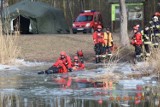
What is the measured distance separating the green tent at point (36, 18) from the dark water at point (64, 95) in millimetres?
25189

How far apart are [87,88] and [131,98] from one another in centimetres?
214

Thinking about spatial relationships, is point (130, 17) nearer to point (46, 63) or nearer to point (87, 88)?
point (46, 63)

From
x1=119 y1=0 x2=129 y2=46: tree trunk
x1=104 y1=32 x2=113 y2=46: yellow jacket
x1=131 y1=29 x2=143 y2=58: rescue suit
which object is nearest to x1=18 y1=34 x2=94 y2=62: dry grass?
x1=104 y1=32 x2=113 y2=46: yellow jacket

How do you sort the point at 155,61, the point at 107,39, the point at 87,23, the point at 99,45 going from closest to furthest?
the point at 155,61 < the point at 99,45 < the point at 107,39 < the point at 87,23

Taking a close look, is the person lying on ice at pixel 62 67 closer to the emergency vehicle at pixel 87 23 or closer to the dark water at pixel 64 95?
the dark water at pixel 64 95

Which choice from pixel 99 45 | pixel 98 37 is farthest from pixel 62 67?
pixel 98 37

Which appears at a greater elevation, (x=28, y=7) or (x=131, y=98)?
(x=28, y=7)

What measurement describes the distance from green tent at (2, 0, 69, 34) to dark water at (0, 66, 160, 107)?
2519 centimetres

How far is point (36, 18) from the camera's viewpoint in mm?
41719

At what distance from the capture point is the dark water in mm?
11484

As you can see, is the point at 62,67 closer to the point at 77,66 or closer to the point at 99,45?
the point at 77,66

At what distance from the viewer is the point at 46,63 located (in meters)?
23.1

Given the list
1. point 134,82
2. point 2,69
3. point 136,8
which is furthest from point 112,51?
point 136,8

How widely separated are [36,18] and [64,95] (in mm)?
29365
